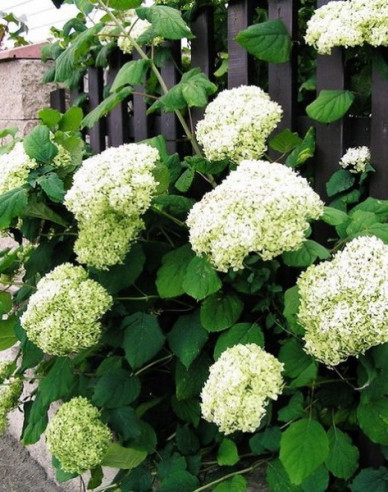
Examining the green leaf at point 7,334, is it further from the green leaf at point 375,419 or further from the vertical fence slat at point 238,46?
the green leaf at point 375,419

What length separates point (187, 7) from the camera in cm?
255

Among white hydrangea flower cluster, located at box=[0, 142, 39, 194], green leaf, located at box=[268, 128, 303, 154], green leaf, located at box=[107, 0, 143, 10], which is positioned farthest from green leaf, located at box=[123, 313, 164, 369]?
green leaf, located at box=[107, 0, 143, 10]

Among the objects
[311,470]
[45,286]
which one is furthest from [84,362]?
[311,470]

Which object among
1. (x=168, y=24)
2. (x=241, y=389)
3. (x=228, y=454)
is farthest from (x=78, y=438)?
(x=168, y=24)

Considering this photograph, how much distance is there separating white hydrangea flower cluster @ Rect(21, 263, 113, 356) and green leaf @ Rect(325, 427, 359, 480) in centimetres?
69

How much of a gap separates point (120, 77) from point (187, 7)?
42 cm

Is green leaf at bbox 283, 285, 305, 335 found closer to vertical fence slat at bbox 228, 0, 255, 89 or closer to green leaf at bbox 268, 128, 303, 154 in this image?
green leaf at bbox 268, 128, 303, 154

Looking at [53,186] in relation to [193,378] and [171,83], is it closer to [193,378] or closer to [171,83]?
[193,378]

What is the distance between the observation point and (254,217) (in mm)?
1542

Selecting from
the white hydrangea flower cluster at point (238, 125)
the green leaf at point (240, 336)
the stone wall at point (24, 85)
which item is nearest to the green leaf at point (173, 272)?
the green leaf at point (240, 336)

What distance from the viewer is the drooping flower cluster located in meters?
1.78

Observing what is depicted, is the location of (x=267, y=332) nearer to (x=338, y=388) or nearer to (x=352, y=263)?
(x=338, y=388)

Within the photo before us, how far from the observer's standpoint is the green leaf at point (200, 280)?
68.9 inches

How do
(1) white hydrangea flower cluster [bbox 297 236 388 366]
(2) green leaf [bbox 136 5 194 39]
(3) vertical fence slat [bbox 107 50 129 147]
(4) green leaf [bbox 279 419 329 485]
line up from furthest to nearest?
1. (3) vertical fence slat [bbox 107 50 129 147]
2. (2) green leaf [bbox 136 5 194 39]
3. (4) green leaf [bbox 279 419 329 485]
4. (1) white hydrangea flower cluster [bbox 297 236 388 366]
